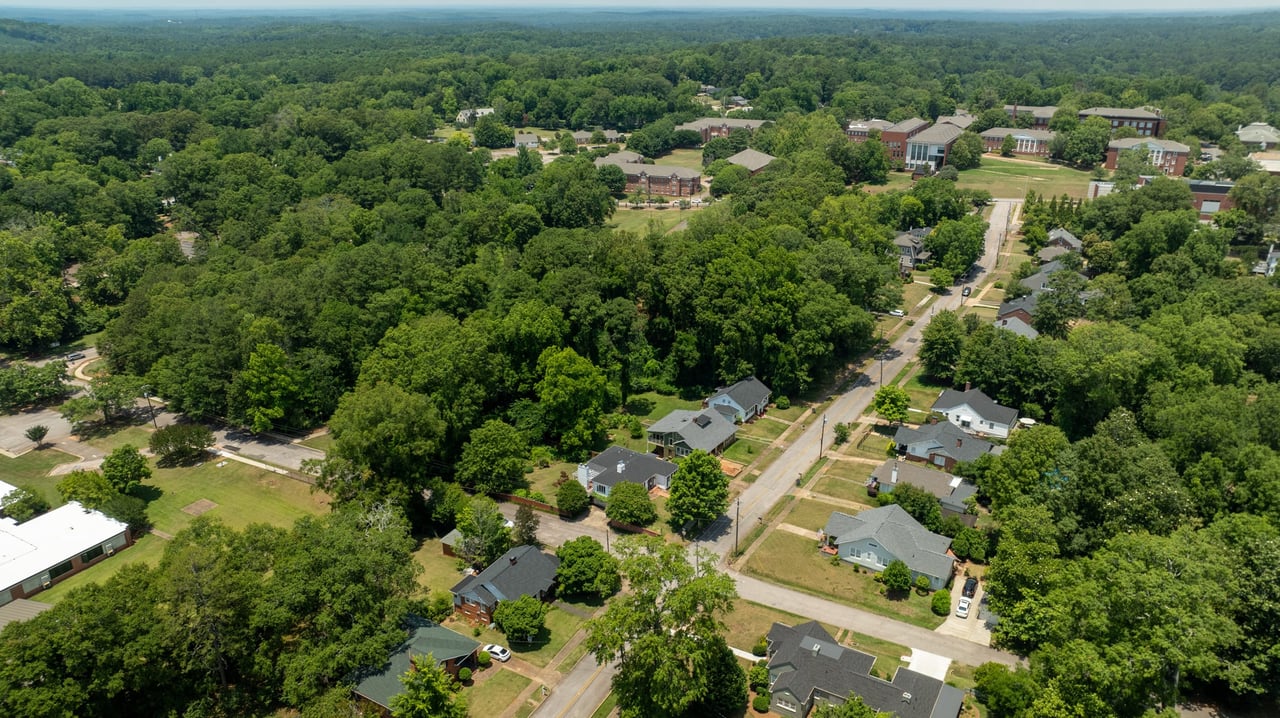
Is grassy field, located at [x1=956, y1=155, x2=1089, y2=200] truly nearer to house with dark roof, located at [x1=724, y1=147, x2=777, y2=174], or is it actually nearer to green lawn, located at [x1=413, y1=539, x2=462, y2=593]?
house with dark roof, located at [x1=724, y1=147, x2=777, y2=174]

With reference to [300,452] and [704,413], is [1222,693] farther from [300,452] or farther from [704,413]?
[300,452]

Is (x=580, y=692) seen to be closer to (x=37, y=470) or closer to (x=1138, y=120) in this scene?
(x=37, y=470)

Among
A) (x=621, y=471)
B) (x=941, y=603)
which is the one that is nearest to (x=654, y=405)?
(x=621, y=471)

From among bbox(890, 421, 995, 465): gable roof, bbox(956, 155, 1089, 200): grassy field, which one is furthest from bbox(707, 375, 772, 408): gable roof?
bbox(956, 155, 1089, 200): grassy field

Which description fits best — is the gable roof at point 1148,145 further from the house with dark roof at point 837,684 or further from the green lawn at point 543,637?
the green lawn at point 543,637

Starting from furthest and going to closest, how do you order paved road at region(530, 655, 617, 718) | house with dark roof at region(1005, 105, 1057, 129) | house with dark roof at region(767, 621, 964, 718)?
1. house with dark roof at region(1005, 105, 1057, 129)
2. paved road at region(530, 655, 617, 718)
3. house with dark roof at region(767, 621, 964, 718)

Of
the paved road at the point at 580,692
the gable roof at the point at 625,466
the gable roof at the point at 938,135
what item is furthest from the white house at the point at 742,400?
the gable roof at the point at 938,135
